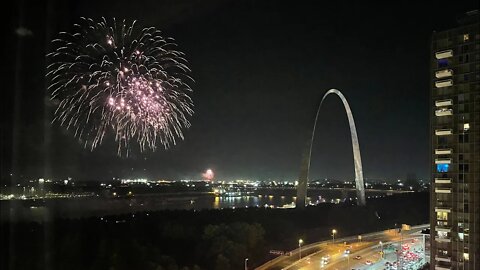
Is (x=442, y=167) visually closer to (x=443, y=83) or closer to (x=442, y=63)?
(x=443, y=83)

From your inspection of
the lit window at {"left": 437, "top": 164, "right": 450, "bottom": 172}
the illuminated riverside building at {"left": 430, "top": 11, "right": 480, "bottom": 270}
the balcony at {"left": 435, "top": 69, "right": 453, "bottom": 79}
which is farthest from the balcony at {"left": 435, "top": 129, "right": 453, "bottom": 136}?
the balcony at {"left": 435, "top": 69, "right": 453, "bottom": 79}

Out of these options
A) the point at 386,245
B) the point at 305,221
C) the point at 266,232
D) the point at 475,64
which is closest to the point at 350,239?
the point at 386,245

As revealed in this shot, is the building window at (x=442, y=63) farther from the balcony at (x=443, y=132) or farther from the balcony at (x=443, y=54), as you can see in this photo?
the balcony at (x=443, y=132)

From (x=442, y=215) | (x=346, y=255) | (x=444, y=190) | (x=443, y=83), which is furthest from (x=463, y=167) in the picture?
(x=346, y=255)

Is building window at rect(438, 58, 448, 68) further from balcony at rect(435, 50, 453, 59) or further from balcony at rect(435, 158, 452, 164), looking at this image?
balcony at rect(435, 158, 452, 164)

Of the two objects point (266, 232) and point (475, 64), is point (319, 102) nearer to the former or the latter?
point (266, 232)

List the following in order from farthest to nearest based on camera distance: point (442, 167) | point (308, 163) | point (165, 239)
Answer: point (308, 163)
point (165, 239)
point (442, 167)

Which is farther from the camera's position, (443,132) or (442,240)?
(443,132)
